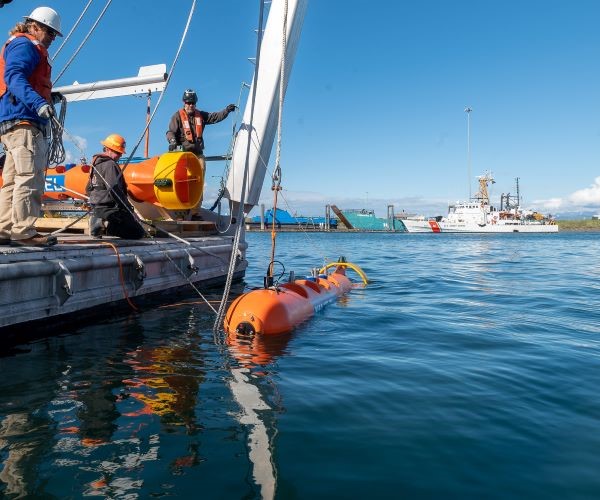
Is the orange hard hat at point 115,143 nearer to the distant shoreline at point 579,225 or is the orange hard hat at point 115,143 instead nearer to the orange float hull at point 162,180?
the orange float hull at point 162,180

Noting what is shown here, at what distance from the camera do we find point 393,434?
331cm

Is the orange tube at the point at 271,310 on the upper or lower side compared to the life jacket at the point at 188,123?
lower

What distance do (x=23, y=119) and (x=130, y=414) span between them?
Result: 3756 millimetres

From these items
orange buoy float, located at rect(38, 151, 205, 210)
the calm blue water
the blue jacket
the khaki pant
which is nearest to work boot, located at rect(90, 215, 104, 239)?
orange buoy float, located at rect(38, 151, 205, 210)

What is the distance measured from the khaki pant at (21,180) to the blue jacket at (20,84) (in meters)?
0.16

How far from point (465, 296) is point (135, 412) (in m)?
8.13

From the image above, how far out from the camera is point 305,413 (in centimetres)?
364

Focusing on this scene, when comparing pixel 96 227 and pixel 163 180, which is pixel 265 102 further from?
pixel 96 227

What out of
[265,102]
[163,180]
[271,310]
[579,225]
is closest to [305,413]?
[271,310]

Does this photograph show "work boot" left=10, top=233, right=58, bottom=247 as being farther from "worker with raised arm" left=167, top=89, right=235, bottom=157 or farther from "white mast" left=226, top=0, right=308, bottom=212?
"white mast" left=226, top=0, right=308, bottom=212

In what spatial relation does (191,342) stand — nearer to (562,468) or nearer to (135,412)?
(135,412)

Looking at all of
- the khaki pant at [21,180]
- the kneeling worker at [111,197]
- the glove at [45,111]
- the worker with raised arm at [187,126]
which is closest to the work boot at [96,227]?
the kneeling worker at [111,197]

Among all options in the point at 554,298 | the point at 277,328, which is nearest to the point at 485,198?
the point at 554,298

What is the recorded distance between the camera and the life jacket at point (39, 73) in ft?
17.9
